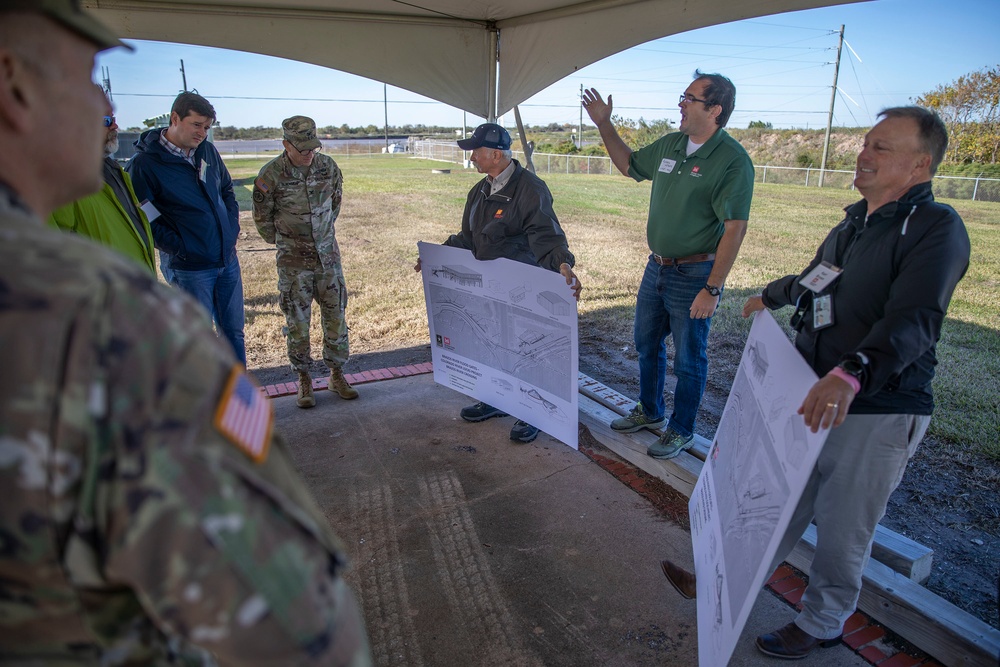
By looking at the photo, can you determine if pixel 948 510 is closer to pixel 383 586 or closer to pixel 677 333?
pixel 677 333

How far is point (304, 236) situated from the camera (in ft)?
14.2

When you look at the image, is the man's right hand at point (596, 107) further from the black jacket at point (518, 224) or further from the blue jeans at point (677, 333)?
the blue jeans at point (677, 333)

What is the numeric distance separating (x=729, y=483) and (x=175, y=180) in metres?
3.53

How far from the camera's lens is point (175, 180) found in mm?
3779

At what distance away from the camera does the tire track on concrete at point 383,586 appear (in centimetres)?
241

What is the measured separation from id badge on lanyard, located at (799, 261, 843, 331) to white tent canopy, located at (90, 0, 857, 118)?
167 centimetres

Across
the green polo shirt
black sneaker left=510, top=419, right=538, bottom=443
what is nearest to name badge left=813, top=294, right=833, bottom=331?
the green polo shirt

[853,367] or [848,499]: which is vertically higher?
[853,367]

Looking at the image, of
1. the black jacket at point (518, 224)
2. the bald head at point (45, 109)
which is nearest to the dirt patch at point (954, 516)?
the black jacket at point (518, 224)

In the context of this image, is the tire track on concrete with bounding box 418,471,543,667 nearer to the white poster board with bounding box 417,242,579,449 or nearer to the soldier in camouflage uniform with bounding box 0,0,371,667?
the white poster board with bounding box 417,242,579,449

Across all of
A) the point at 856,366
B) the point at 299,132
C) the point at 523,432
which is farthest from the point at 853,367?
the point at 299,132

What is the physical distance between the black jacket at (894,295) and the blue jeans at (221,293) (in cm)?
352

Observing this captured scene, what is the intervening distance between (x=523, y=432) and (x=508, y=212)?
4.61 feet

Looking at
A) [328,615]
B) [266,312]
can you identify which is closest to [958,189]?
[266,312]
